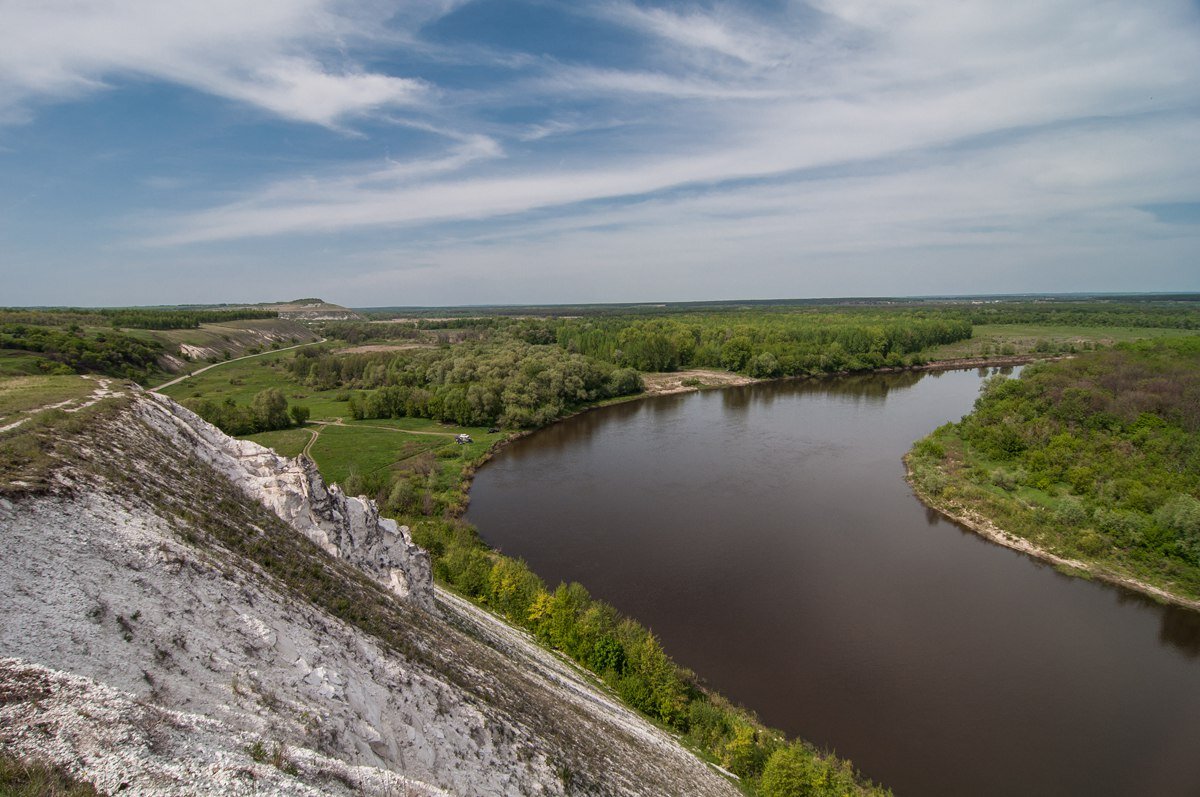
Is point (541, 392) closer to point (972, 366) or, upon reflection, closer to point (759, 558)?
point (759, 558)

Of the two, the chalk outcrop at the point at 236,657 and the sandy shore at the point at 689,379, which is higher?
the chalk outcrop at the point at 236,657

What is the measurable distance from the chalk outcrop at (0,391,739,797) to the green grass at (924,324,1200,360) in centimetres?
10451

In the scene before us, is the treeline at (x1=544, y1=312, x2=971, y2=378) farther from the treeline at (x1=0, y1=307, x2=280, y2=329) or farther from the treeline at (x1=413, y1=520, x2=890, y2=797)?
the treeline at (x1=413, y1=520, x2=890, y2=797)

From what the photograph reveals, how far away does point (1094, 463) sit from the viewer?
33.7 meters

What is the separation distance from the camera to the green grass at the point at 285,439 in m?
43.5

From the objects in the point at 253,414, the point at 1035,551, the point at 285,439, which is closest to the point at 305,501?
the point at 1035,551

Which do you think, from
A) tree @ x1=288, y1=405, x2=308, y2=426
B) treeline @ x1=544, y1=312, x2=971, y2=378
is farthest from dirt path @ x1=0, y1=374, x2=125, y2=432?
treeline @ x1=544, y1=312, x2=971, y2=378

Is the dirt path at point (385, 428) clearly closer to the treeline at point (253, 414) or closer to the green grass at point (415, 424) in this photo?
the green grass at point (415, 424)

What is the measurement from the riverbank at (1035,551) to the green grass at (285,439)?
46.1 metres

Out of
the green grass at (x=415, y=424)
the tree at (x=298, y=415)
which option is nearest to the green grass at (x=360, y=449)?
the green grass at (x=415, y=424)

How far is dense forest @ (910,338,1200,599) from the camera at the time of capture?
87.7 ft

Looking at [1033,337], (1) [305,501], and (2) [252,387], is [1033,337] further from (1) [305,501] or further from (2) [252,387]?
(2) [252,387]

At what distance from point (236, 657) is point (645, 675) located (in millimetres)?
13432

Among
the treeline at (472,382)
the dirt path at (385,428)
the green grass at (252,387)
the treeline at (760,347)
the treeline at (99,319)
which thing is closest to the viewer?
the dirt path at (385,428)
